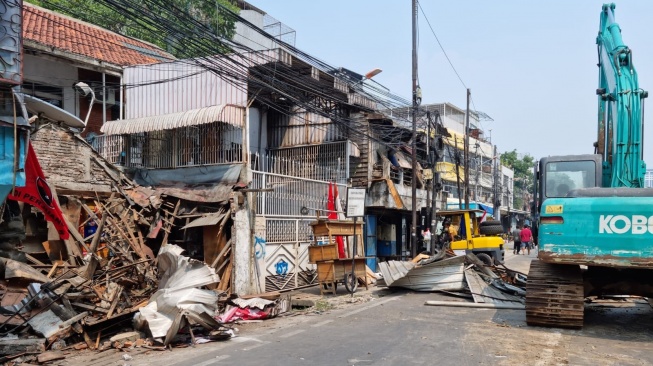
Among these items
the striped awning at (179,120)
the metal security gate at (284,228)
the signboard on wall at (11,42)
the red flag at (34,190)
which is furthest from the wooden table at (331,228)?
the signboard on wall at (11,42)

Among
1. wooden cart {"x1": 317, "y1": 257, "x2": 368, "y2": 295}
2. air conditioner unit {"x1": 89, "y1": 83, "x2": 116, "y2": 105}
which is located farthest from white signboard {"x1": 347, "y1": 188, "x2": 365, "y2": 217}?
air conditioner unit {"x1": 89, "y1": 83, "x2": 116, "y2": 105}

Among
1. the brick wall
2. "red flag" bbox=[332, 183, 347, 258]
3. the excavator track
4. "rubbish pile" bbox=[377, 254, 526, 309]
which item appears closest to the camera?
the excavator track

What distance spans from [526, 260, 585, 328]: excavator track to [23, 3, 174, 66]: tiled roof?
42.7ft

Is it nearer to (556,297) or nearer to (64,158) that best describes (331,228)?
(556,297)

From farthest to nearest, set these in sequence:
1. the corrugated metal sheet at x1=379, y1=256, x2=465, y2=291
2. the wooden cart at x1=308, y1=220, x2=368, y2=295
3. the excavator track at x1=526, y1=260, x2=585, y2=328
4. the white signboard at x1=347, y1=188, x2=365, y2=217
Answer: the white signboard at x1=347, y1=188, x2=365, y2=217 → the wooden cart at x1=308, y1=220, x2=368, y2=295 → the corrugated metal sheet at x1=379, y1=256, x2=465, y2=291 → the excavator track at x1=526, y1=260, x2=585, y2=328

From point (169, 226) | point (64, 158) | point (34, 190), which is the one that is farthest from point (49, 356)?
point (64, 158)

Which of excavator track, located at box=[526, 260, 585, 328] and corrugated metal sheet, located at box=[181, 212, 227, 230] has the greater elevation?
corrugated metal sheet, located at box=[181, 212, 227, 230]

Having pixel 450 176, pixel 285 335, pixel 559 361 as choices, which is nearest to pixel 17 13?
pixel 285 335

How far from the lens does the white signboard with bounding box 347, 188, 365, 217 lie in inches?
554

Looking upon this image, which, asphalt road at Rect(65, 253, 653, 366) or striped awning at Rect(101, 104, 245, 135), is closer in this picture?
asphalt road at Rect(65, 253, 653, 366)

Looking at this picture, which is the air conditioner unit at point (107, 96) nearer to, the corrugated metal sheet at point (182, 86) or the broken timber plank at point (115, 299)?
the corrugated metal sheet at point (182, 86)

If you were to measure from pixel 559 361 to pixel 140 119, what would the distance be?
12800 mm

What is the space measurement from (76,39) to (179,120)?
24.2 feet

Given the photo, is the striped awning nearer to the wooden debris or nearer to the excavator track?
the wooden debris
